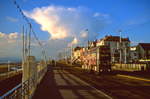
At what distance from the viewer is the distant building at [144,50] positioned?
339 ft

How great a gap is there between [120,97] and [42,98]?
490 centimetres

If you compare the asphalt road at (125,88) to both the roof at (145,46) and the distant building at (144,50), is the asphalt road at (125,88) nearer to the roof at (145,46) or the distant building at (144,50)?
the distant building at (144,50)

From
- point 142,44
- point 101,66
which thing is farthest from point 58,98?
point 142,44

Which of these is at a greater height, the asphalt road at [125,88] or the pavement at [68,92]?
the pavement at [68,92]

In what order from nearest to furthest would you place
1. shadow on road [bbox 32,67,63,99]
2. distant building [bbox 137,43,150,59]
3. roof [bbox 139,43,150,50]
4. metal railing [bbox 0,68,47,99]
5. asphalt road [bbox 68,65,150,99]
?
metal railing [bbox 0,68,47,99], shadow on road [bbox 32,67,63,99], asphalt road [bbox 68,65,150,99], distant building [bbox 137,43,150,59], roof [bbox 139,43,150,50]

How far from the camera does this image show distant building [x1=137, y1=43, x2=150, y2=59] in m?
103

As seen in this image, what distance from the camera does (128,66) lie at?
165ft

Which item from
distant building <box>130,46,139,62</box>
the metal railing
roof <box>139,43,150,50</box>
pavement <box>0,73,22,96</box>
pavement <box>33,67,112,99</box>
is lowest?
pavement <box>0,73,22,96</box>

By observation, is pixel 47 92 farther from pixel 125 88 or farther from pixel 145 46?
pixel 145 46

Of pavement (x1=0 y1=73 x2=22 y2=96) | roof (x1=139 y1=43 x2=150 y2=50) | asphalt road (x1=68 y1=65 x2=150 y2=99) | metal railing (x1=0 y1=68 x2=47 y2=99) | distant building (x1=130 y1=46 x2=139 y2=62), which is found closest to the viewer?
metal railing (x1=0 y1=68 x2=47 y2=99)

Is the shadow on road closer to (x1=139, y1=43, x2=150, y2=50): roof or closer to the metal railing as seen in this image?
the metal railing

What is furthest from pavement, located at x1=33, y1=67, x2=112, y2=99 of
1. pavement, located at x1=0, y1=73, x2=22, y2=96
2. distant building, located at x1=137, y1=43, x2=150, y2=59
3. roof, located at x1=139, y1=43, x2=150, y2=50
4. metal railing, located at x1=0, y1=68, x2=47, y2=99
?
roof, located at x1=139, y1=43, x2=150, y2=50

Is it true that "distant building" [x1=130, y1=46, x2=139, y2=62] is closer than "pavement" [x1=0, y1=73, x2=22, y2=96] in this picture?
No

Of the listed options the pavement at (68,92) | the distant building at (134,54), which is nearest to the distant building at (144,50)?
the distant building at (134,54)
